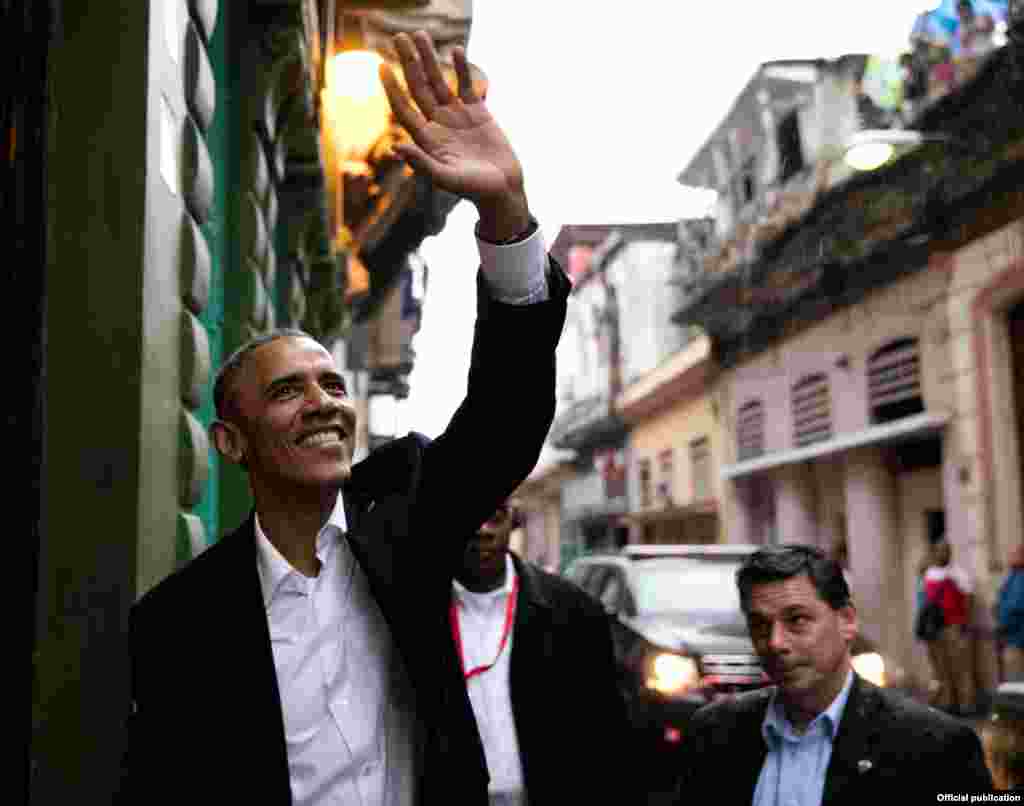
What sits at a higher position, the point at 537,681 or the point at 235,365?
the point at 235,365

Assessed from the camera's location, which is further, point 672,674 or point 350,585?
point 672,674

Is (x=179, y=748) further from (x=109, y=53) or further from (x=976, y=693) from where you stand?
(x=976, y=693)

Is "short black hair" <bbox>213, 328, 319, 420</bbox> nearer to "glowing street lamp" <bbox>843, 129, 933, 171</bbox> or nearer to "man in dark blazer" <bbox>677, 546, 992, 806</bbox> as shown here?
"man in dark blazer" <bbox>677, 546, 992, 806</bbox>

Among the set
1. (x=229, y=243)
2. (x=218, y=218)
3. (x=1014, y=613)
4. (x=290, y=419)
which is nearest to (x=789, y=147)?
(x=1014, y=613)

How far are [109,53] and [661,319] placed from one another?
3364cm

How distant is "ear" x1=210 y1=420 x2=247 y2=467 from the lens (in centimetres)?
252

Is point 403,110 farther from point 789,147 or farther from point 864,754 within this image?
point 789,147

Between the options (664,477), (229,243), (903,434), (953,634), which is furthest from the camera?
(664,477)

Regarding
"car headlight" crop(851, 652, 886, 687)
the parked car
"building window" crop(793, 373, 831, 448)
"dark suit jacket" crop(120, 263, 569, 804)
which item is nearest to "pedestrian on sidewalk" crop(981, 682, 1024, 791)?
the parked car

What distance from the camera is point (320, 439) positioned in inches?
94.0

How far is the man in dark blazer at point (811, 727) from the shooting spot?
279cm

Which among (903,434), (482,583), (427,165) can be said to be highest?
(903,434)

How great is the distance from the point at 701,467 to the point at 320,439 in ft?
93.0

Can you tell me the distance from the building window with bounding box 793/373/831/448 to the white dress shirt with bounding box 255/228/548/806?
19.7 m
